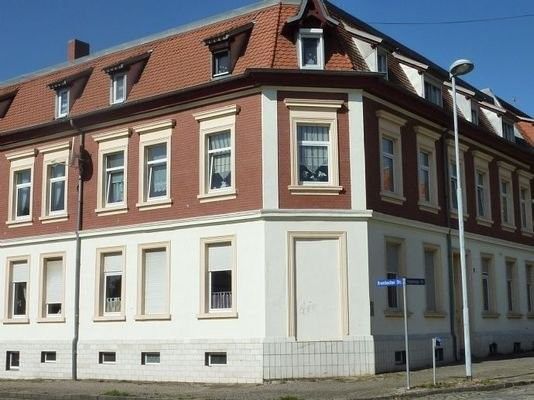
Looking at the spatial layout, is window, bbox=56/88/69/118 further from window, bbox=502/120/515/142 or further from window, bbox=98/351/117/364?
window, bbox=502/120/515/142

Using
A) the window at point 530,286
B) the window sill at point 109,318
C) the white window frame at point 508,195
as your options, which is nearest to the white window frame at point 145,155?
the window sill at point 109,318

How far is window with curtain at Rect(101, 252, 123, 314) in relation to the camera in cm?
2469

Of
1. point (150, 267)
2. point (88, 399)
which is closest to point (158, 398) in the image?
point (88, 399)

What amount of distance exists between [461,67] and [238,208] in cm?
726

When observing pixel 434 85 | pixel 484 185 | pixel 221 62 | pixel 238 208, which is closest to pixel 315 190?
pixel 238 208

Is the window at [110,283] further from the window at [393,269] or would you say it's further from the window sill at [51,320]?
the window at [393,269]

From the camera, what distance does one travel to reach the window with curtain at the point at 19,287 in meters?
27.2

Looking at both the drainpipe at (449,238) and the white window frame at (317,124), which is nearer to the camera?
the white window frame at (317,124)

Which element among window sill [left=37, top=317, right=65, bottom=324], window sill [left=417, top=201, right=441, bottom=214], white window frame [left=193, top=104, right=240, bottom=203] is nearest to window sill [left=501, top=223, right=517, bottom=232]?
window sill [left=417, top=201, right=441, bottom=214]

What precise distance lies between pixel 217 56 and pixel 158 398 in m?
10.9

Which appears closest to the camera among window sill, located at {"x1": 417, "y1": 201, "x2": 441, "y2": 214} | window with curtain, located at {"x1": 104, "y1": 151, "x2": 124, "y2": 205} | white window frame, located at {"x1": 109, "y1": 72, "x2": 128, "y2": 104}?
window sill, located at {"x1": 417, "y1": 201, "x2": 441, "y2": 214}

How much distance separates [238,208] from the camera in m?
22.0

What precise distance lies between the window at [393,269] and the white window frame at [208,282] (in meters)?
4.77

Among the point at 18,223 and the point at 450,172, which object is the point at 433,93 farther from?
the point at 18,223
